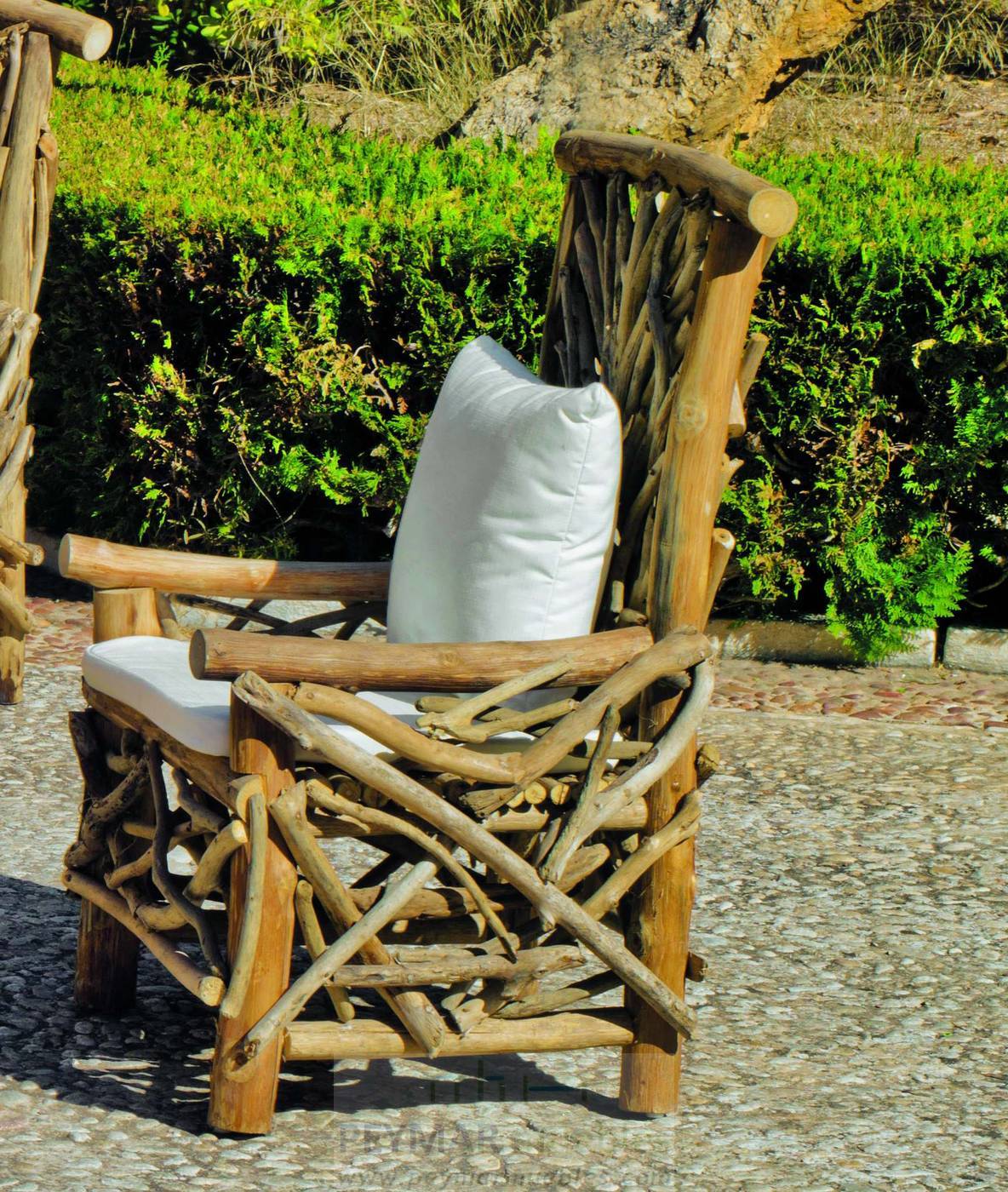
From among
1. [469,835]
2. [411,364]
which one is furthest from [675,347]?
[411,364]

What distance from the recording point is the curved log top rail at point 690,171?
2.60 metres

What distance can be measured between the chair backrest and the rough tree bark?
4.99 m

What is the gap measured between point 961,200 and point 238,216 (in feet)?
9.33

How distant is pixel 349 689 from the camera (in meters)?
2.63

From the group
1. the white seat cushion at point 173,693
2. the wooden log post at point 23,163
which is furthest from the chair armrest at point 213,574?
the wooden log post at point 23,163

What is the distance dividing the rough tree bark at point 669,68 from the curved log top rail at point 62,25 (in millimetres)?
3356

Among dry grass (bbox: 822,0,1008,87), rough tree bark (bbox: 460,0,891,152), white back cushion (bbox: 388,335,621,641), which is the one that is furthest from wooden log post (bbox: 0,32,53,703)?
dry grass (bbox: 822,0,1008,87)

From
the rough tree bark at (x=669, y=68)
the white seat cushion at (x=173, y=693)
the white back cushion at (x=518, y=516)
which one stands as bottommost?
the white seat cushion at (x=173, y=693)

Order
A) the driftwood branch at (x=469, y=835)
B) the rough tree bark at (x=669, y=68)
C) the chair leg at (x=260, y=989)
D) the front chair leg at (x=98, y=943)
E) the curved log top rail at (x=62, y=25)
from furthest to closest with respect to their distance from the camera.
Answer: the rough tree bark at (x=669, y=68) < the curved log top rail at (x=62, y=25) < the front chair leg at (x=98, y=943) < the chair leg at (x=260, y=989) < the driftwood branch at (x=469, y=835)

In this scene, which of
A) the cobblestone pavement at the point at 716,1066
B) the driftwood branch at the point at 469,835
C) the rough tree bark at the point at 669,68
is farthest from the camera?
Answer: the rough tree bark at the point at 669,68

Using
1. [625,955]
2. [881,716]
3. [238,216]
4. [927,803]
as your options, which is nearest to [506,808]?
[625,955]

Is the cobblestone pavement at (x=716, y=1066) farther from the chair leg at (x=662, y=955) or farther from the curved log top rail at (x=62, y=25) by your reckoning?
the curved log top rail at (x=62, y=25)

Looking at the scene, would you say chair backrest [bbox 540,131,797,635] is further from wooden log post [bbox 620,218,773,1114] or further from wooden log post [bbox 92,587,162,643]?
wooden log post [bbox 92,587,162,643]

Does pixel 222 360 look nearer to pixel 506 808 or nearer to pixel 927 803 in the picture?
pixel 927 803
